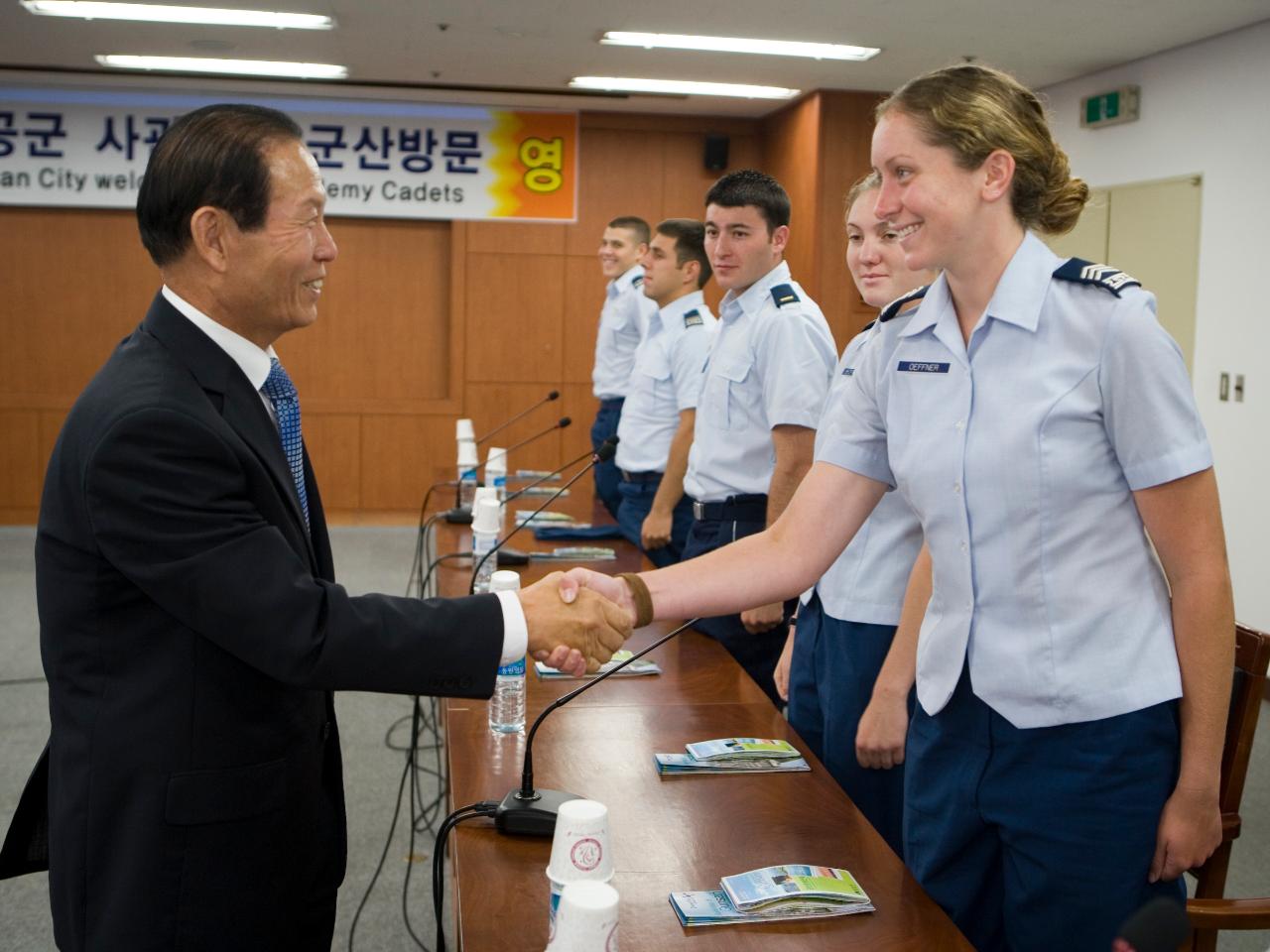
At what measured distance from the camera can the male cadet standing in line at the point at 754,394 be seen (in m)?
3.22

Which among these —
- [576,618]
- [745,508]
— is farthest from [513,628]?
[745,508]

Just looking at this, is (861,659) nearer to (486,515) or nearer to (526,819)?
(526,819)

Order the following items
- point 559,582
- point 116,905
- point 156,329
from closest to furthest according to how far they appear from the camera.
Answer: point 116,905 → point 156,329 → point 559,582

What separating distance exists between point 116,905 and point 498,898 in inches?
17.5

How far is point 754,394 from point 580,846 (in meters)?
2.44

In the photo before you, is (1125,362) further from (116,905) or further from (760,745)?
(116,905)

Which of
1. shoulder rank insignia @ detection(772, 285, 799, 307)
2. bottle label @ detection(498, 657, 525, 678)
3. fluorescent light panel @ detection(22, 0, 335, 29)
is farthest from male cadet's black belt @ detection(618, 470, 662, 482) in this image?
fluorescent light panel @ detection(22, 0, 335, 29)

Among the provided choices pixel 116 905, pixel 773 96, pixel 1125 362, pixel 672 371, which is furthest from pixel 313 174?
pixel 773 96

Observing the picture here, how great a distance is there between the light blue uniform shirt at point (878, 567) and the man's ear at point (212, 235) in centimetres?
119

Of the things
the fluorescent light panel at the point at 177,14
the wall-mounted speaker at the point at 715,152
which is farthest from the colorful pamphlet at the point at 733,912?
the wall-mounted speaker at the point at 715,152

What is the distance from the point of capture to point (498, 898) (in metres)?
1.44

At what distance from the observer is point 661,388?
5.11m

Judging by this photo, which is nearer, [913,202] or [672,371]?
[913,202]

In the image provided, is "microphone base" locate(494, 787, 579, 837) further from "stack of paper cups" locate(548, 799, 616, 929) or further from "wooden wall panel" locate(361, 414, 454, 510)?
"wooden wall panel" locate(361, 414, 454, 510)
